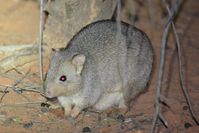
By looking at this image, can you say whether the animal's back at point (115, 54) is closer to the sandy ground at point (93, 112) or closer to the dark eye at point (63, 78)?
the sandy ground at point (93, 112)

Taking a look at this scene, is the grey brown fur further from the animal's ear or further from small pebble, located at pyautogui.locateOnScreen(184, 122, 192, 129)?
small pebble, located at pyautogui.locateOnScreen(184, 122, 192, 129)

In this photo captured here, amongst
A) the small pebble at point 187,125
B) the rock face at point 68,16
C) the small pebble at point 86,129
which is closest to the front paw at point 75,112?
the small pebble at point 86,129

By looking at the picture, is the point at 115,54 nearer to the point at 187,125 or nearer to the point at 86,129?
the point at 86,129

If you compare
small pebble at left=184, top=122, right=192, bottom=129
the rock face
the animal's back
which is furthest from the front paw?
the rock face

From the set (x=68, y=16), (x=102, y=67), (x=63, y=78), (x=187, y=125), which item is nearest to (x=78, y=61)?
(x=63, y=78)

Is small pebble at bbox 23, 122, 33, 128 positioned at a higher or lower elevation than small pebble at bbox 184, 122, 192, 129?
higher

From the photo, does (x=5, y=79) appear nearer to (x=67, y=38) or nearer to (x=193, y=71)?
(x=67, y=38)
